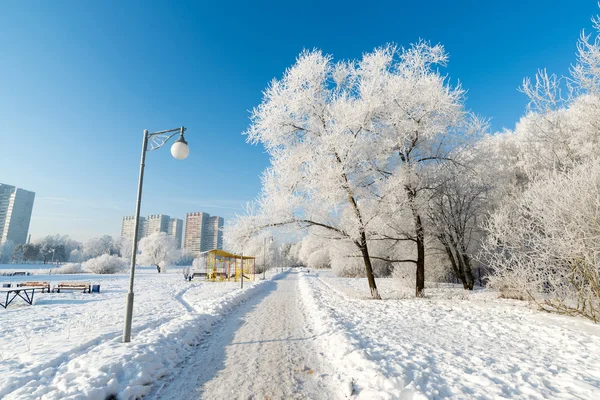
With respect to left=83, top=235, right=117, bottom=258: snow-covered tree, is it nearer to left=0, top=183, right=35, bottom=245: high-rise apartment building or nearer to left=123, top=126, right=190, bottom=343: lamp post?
left=0, top=183, right=35, bottom=245: high-rise apartment building

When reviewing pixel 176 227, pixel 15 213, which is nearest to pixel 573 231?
pixel 15 213

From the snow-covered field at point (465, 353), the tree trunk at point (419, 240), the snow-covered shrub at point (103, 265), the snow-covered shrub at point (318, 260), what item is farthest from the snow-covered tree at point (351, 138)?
the snow-covered shrub at point (318, 260)

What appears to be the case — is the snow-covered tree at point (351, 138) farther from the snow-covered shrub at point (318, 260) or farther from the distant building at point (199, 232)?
the distant building at point (199, 232)

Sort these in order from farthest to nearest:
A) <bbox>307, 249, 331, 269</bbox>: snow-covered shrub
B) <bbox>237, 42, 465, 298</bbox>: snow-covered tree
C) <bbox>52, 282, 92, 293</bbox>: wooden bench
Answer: <bbox>307, 249, 331, 269</bbox>: snow-covered shrub
<bbox>52, 282, 92, 293</bbox>: wooden bench
<bbox>237, 42, 465, 298</bbox>: snow-covered tree

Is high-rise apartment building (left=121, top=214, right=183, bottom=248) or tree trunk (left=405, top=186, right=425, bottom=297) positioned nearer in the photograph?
tree trunk (left=405, top=186, right=425, bottom=297)

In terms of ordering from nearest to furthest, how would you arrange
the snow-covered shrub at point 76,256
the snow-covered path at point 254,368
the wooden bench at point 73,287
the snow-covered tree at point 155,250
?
the snow-covered path at point 254,368 < the wooden bench at point 73,287 < the snow-covered tree at point 155,250 < the snow-covered shrub at point 76,256

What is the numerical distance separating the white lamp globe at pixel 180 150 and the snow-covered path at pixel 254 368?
444 centimetres

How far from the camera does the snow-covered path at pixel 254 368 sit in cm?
409

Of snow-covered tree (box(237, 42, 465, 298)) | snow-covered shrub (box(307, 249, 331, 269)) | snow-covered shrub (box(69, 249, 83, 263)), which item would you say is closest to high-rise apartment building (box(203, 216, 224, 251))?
snow-covered shrub (box(69, 249, 83, 263))

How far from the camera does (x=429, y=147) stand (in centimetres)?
1225

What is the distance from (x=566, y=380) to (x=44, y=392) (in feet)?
24.3

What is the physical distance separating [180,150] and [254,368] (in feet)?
16.3

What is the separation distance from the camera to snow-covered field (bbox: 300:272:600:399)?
3.82 m

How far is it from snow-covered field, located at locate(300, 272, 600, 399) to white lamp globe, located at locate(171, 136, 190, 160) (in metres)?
5.51
